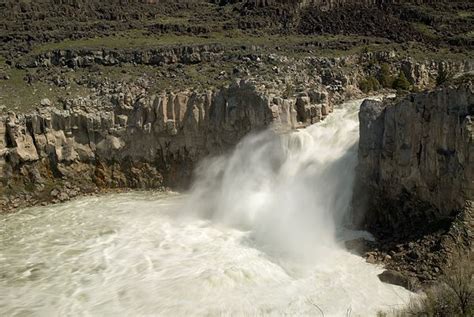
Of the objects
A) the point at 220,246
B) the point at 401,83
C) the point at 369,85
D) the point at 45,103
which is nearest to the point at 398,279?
the point at 220,246

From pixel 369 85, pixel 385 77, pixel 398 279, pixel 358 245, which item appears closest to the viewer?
pixel 398 279

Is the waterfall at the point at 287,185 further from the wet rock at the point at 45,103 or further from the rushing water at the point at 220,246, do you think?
the wet rock at the point at 45,103

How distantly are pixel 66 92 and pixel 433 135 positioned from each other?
75.4 feet

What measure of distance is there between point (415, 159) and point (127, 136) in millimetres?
17314

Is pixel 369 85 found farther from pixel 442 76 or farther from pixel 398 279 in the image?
pixel 398 279

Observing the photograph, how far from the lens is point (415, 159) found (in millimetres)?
19938

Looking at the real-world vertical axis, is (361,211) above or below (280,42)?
below

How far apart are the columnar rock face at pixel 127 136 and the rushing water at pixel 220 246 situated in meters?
1.41

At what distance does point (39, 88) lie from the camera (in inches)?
1318

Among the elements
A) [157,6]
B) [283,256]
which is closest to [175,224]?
[283,256]

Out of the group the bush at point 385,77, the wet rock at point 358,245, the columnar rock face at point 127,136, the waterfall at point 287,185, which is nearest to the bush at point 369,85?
the bush at point 385,77

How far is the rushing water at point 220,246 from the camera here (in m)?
17.4

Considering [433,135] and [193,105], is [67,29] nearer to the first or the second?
[193,105]

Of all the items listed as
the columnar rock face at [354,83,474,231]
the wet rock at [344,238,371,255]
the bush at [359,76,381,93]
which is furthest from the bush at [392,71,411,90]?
the wet rock at [344,238,371,255]
